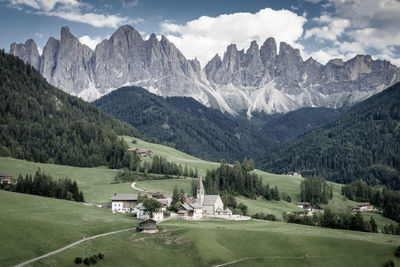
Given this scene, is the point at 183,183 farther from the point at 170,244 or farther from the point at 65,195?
the point at 170,244

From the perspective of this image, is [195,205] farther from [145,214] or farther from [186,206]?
[145,214]

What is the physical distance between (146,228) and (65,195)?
49.5 meters

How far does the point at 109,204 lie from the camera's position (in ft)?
443

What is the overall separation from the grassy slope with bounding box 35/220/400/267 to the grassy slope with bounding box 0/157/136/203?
58773mm

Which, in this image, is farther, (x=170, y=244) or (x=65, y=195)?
(x=65, y=195)

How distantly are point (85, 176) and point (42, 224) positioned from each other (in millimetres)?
101523

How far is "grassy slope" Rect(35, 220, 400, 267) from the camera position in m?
79.2

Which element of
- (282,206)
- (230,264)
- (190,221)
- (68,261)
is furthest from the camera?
(282,206)

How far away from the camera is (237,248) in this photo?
8681 centimetres

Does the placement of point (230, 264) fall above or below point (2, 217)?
below

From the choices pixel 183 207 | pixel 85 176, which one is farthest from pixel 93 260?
pixel 85 176

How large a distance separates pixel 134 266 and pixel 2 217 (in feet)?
98.8

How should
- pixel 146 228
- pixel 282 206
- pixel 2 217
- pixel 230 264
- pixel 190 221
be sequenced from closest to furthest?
pixel 230 264 < pixel 2 217 < pixel 146 228 < pixel 190 221 < pixel 282 206

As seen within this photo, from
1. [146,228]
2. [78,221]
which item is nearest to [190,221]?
[146,228]
